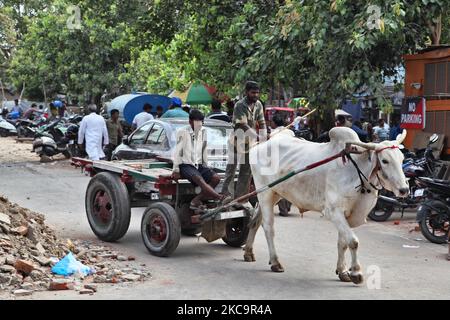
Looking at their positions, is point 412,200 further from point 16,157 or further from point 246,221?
point 16,157

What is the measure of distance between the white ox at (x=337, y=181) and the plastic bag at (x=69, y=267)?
2.14 meters

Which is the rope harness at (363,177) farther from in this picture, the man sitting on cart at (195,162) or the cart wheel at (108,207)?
the cart wheel at (108,207)

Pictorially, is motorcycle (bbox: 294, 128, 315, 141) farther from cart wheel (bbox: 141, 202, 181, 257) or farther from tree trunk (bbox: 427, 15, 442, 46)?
cart wheel (bbox: 141, 202, 181, 257)

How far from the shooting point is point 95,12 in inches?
848

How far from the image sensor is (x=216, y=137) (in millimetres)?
11672

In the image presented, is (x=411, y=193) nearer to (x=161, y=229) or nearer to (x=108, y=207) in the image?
(x=161, y=229)

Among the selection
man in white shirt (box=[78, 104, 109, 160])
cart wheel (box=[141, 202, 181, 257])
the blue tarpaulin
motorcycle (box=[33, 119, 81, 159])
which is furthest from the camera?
the blue tarpaulin

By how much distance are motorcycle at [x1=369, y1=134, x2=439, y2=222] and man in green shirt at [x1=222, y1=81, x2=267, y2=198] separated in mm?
3844

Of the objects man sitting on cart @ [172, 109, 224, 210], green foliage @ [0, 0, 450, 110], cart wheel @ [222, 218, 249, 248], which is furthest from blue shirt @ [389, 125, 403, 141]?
man sitting on cart @ [172, 109, 224, 210]

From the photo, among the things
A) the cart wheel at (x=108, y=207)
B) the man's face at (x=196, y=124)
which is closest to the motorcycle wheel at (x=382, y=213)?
the man's face at (x=196, y=124)

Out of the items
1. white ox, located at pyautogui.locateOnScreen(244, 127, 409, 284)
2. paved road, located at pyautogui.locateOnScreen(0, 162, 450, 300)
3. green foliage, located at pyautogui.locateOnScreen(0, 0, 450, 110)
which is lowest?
paved road, located at pyautogui.locateOnScreen(0, 162, 450, 300)

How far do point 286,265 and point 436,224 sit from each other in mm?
3134

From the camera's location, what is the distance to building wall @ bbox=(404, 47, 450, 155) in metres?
12.9

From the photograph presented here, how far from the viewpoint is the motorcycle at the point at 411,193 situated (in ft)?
40.0
